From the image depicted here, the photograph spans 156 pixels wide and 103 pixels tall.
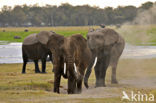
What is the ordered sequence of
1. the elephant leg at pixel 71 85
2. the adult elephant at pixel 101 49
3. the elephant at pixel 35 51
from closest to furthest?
the elephant leg at pixel 71 85, the adult elephant at pixel 101 49, the elephant at pixel 35 51

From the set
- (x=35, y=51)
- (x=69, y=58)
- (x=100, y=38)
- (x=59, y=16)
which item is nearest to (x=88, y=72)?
(x=100, y=38)

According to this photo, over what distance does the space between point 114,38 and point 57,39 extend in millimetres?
3052

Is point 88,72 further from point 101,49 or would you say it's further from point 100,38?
point 100,38

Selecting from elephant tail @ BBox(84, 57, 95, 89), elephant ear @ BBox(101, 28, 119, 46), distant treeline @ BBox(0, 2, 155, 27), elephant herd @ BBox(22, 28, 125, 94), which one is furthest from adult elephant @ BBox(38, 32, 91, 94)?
distant treeline @ BBox(0, 2, 155, 27)

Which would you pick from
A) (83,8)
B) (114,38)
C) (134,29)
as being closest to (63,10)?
(83,8)

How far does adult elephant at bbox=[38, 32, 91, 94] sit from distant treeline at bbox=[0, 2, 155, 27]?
286 feet

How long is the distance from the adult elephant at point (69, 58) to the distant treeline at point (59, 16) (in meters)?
87.1

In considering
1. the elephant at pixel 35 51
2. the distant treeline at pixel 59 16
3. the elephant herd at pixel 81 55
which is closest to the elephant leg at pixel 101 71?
the elephant herd at pixel 81 55

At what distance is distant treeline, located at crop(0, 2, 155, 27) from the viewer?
10550cm

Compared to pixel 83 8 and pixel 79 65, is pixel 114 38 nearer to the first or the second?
pixel 79 65

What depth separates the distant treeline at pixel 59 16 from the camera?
105500 millimetres

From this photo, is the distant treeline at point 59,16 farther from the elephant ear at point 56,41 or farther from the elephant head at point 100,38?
the elephant ear at point 56,41

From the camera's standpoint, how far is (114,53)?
12586mm

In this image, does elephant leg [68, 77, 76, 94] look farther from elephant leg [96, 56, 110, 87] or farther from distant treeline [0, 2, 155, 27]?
distant treeline [0, 2, 155, 27]
